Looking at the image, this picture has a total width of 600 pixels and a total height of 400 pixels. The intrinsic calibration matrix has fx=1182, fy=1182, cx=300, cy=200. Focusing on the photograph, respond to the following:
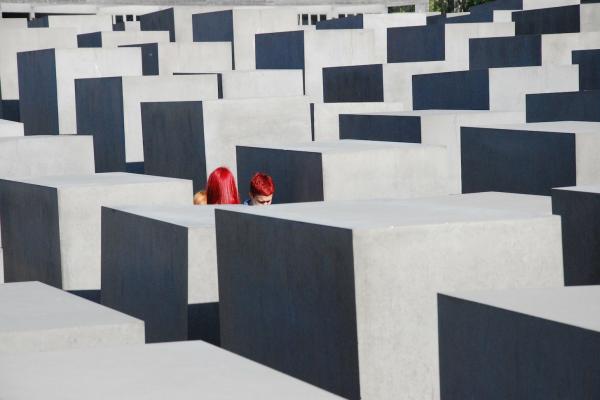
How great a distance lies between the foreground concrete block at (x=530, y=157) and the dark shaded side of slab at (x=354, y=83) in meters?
6.64

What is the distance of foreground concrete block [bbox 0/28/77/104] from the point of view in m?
19.4

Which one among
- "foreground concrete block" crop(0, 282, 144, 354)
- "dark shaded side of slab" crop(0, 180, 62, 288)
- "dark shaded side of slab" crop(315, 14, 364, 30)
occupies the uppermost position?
"dark shaded side of slab" crop(315, 14, 364, 30)

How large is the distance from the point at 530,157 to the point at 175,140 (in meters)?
4.48

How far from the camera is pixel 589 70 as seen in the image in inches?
642

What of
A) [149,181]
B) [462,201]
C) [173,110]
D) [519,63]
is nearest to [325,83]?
[519,63]

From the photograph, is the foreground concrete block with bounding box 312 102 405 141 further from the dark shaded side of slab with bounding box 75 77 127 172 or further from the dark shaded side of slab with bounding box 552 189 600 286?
the dark shaded side of slab with bounding box 552 189 600 286

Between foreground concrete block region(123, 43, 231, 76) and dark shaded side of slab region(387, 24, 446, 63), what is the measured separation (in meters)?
3.40

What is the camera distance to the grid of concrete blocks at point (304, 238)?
12.7 feet

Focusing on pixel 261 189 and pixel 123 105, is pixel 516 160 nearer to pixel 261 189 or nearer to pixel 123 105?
pixel 261 189

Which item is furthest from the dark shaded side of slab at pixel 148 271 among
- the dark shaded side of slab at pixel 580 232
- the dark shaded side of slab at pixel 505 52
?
the dark shaded side of slab at pixel 505 52

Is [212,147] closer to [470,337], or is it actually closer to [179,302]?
[179,302]

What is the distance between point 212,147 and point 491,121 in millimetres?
2724

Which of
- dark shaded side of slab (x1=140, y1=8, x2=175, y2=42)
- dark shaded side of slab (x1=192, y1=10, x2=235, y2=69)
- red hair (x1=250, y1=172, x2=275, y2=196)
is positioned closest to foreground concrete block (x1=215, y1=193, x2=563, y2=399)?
red hair (x1=250, y1=172, x2=275, y2=196)

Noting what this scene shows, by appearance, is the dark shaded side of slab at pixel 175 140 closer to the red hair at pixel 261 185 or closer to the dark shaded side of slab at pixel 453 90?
the dark shaded side of slab at pixel 453 90
